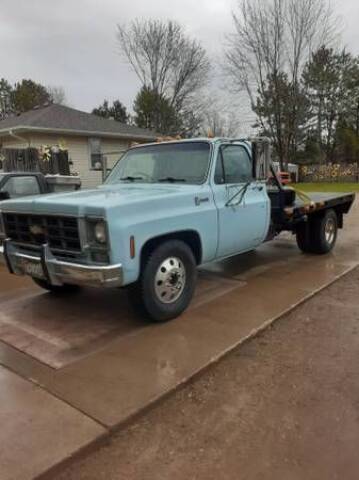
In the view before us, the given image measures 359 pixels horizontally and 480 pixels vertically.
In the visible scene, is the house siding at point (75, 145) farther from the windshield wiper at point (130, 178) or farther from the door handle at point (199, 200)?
the door handle at point (199, 200)

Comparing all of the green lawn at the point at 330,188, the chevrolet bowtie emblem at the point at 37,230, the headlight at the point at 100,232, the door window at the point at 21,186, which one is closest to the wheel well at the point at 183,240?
the headlight at the point at 100,232

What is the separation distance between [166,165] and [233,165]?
0.87 m

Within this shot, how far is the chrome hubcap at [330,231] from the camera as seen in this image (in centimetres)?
763

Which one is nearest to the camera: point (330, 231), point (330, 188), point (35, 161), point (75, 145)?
point (330, 231)

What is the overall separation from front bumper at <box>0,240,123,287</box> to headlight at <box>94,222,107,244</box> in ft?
0.77

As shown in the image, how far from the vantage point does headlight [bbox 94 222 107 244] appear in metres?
3.59

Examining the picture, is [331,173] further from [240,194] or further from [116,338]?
[116,338]

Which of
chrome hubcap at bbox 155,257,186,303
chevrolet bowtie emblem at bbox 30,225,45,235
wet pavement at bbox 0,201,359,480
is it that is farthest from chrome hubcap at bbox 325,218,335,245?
chevrolet bowtie emblem at bbox 30,225,45,235

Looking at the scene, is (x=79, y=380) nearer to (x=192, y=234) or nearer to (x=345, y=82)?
(x=192, y=234)

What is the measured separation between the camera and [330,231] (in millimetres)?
7793

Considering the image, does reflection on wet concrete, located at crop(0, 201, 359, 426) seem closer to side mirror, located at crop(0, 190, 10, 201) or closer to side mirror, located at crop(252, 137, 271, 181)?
side mirror, located at crop(252, 137, 271, 181)

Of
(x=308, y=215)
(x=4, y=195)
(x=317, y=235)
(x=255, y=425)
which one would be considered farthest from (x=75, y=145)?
(x=255, y=425)

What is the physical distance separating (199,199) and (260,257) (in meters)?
3.14

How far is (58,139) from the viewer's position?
695 inches
